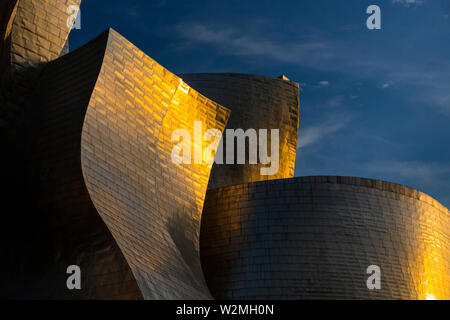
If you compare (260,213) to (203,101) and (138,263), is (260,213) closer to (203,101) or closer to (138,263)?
(203,101)

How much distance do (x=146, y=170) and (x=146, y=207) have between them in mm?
838

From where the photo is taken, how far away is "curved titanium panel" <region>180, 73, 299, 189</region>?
1872 centimetres

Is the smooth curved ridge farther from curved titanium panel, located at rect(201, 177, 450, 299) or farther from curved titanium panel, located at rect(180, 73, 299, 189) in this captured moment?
curved titanium panel, located at rect(180, 73, 299, 189)

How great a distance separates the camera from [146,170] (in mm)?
12578

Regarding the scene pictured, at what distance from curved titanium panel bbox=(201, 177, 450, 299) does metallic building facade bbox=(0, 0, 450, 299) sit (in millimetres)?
26

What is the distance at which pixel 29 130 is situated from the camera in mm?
12078

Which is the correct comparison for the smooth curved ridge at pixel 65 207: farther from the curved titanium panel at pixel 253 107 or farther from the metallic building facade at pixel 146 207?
the curved titanium panel at pixel 253 107

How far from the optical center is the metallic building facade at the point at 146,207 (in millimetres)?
10773

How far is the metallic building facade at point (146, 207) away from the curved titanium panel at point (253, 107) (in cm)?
365
